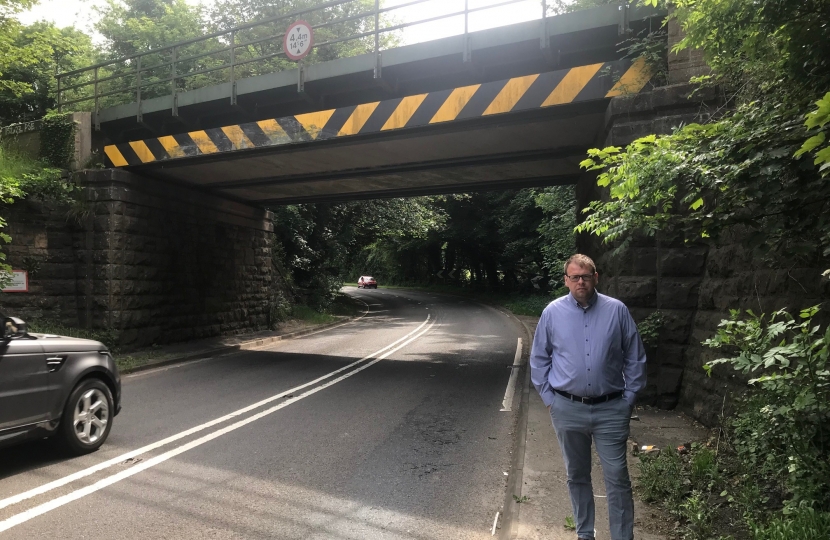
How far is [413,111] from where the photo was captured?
8.85m

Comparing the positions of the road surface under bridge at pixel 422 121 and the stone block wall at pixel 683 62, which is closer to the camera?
the stone block wall at pixel 683 62

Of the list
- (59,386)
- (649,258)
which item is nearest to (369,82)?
(649,258)

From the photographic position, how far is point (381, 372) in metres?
10.4

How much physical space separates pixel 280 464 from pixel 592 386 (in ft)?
10.3

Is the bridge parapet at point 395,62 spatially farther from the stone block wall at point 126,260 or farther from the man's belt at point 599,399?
the man's belt at point 599,399

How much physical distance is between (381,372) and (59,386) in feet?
19.9

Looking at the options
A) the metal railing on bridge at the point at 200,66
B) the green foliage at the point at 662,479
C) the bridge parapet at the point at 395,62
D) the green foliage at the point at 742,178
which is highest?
the metal railing on bridge at the point at 200,66

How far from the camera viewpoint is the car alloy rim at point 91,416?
5.21 metres

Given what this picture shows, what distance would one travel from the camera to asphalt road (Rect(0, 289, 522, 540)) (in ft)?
12.4

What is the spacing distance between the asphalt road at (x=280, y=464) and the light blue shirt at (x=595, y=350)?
1.35 meters

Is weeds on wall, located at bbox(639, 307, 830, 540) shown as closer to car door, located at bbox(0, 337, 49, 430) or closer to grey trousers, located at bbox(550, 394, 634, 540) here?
grey trousers, located at bbox(550, 394, 634, 540)

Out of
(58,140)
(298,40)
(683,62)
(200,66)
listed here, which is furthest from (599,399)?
(200,66)

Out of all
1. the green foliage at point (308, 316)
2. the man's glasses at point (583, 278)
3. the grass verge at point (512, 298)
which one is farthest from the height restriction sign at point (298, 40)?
the green foliage at point (308, 316)

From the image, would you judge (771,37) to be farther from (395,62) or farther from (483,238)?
(483,238)
